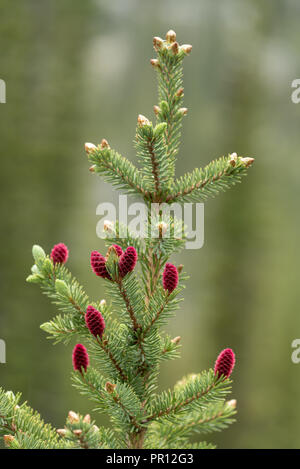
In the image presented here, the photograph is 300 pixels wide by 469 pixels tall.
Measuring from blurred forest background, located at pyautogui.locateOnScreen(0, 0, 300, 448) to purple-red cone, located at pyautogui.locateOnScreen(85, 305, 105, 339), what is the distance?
2.88 ft

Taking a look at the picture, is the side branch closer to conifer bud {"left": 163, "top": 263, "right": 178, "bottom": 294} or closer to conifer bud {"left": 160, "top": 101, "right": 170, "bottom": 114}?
conifer bud {"left": 163, "top": 263, "right": 178, "bottom": 294}

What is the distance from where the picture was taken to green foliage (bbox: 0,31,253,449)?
1.34 feet

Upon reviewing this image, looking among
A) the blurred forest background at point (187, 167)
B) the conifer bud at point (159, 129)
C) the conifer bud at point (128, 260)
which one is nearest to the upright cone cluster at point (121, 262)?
the conifer bud at point (128, 260)

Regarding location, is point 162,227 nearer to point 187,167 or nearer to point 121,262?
point 121,262

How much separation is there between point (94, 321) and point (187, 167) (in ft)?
3.09

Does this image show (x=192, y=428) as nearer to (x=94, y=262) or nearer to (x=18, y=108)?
(x=94, y=262)

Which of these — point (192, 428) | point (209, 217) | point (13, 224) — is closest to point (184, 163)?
point (209, 217)

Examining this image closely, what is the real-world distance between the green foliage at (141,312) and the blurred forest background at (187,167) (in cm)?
82

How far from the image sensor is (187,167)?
1.29 m

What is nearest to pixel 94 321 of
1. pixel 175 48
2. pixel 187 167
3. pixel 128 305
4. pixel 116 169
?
pixel 128 305

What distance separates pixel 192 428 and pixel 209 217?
34.4 inches

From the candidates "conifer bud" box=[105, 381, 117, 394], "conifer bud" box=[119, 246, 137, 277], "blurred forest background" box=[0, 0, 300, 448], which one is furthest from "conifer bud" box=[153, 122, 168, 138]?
"blurred forest background" box=[0, 0, 300, 448]

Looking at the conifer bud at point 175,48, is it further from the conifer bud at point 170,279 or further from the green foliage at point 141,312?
the conifer bud at point 170,279

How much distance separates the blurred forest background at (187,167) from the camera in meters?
1.24
